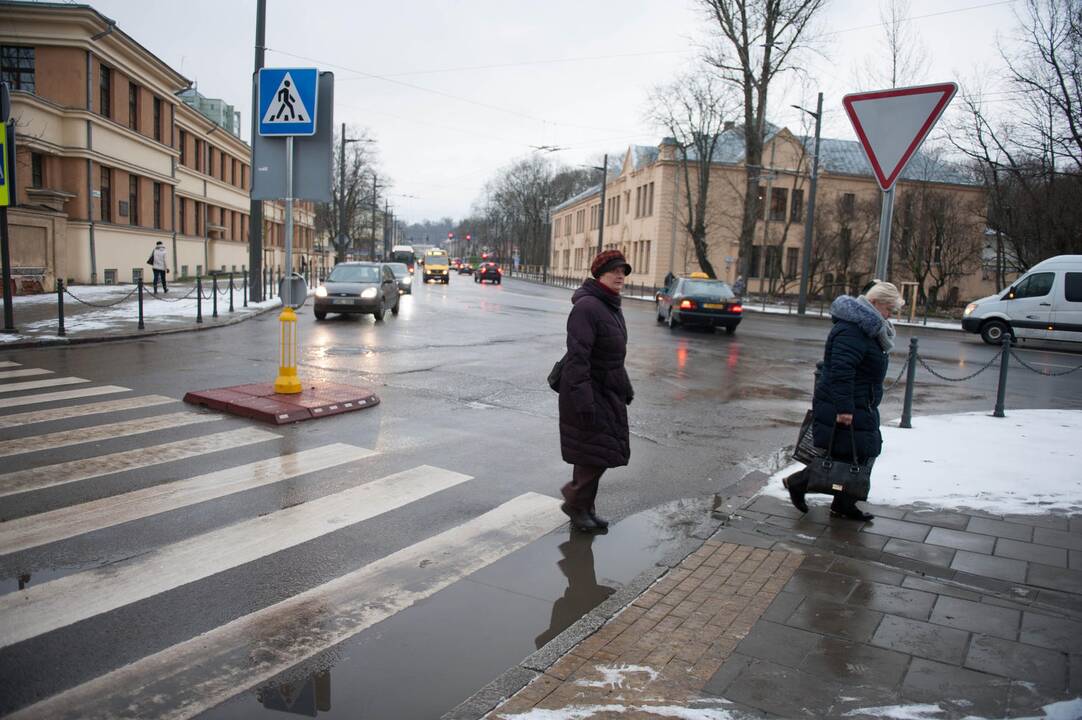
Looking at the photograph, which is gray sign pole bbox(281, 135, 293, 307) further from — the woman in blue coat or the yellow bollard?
the woman in blue coat

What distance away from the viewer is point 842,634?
3654mm

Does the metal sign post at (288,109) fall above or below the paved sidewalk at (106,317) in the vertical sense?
above

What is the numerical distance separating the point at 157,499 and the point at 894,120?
5886 mm

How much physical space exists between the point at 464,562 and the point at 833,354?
2.82m

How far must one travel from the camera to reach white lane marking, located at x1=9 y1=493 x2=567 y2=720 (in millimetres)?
2961

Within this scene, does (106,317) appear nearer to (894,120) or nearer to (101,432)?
(101,432)

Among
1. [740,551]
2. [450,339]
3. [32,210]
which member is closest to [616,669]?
[740,551]

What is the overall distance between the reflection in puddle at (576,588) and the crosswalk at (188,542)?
305 mm

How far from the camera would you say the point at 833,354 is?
512 cm

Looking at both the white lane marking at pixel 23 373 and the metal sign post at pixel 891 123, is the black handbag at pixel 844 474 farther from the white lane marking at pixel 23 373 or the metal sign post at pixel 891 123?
the white lane marking at pixel 23 373

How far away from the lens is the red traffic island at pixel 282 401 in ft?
25.9

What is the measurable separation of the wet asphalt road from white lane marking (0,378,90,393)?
16.4 inches

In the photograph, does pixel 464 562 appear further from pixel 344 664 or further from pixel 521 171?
pixel 521 171

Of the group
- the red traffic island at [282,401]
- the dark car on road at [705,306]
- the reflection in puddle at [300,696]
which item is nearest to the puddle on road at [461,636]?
the reflection in puddle at [300,696]
